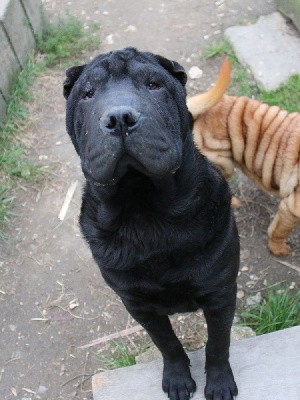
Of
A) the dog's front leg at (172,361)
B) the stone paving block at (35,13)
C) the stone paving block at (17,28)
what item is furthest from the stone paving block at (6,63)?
the dog's front leg at (172,361)

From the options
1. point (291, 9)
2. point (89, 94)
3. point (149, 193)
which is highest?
point (89, 94)

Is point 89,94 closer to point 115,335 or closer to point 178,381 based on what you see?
point 178,381

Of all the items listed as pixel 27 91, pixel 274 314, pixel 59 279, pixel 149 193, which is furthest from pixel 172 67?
pixel 27 91

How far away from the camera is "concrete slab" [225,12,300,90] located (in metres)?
3.96

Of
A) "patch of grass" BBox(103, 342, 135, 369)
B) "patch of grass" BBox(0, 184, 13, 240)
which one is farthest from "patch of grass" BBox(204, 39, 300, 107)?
"patch of grass" BBox(103, 342, 135, 369)

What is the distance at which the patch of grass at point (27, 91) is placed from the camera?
3787 mm

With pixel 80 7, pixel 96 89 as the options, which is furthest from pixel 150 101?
pixel 80 7

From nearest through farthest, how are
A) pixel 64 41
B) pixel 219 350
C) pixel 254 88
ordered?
pixel 219 350 < pixel 254 88 < pixel 64 41

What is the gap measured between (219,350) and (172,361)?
0.23 meters

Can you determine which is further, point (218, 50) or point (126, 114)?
point (218, 50)

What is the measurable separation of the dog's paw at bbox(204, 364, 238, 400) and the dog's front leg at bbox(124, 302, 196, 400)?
9cm

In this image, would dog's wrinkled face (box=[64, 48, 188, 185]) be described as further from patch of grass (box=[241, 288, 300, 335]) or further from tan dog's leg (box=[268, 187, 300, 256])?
patch of grass (box=[241, 288, 300, 335])

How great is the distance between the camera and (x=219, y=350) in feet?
7.47

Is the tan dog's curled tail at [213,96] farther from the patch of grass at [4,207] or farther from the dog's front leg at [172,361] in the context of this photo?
the patch of grass at [4,207]
